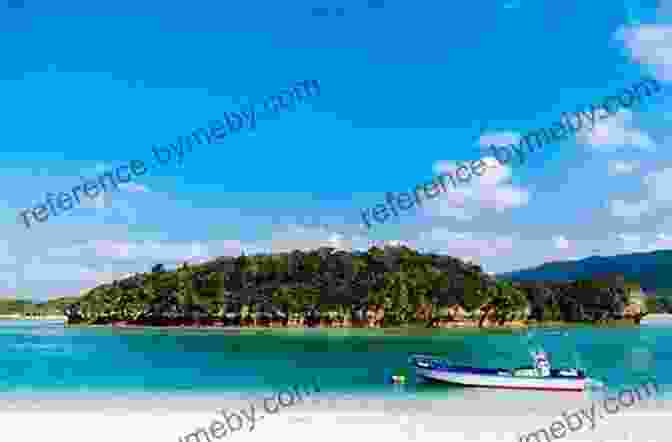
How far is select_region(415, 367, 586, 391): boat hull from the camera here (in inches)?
1415

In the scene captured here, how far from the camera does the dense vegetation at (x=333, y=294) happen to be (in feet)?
465

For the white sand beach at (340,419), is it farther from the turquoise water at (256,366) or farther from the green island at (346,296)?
the green island at (346,296)

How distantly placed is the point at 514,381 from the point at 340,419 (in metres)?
13.4

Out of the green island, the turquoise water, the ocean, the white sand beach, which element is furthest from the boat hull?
the green island

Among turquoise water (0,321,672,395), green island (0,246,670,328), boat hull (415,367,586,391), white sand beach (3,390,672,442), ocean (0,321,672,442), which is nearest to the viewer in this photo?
white sand beach (3,390,672,442)

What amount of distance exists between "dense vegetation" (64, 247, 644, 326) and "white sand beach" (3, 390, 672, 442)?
352 feet

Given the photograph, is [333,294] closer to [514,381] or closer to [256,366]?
[256,366]

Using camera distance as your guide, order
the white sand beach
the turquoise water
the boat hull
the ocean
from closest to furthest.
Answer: the white sand beach
the ocean
the boat hull
the turquoise water

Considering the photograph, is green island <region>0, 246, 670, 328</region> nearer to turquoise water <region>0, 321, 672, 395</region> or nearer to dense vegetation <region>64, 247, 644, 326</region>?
dense vegetation <region>64, 247, 644, 326</region>

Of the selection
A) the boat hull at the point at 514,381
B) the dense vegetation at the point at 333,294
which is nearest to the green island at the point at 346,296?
the dense vegetation at the point at 333,294

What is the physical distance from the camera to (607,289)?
170500mm

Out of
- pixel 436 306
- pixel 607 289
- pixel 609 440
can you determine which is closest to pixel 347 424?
pixel 609 440

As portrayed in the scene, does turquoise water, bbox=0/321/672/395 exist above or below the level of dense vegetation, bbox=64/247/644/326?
below

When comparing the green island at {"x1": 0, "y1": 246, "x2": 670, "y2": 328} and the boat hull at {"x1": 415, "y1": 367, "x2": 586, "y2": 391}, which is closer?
the boat hull at {"x1": 415, "y1": 367, "x2": 586, "y2": 391}
